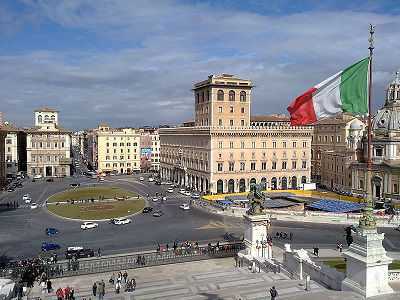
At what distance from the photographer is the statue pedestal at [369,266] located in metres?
15.3

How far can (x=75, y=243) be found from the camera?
135 ft

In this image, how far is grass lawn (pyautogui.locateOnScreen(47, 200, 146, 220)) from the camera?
5572cm

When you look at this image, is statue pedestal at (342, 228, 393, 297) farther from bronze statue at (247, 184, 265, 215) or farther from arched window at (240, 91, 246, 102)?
arched window at (240, 91, 246, 102)

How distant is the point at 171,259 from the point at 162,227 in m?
18.8

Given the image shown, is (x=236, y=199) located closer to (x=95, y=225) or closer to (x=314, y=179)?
(x=95, y=225)

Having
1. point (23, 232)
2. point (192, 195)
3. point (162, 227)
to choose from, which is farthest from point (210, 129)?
point (23, 232)

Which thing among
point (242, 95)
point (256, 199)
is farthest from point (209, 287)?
point (242, 95)

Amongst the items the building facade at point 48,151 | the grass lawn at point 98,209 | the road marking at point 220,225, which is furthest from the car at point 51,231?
the building facade at point 48,151

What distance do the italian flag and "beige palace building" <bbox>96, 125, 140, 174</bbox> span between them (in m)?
98.2

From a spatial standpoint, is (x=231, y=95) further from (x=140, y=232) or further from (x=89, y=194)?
(x=140, y=232)

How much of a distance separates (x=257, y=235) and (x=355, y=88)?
12632 mm

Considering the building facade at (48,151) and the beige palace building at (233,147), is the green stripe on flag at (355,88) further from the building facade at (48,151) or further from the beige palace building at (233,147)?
the building facade at (48,151)

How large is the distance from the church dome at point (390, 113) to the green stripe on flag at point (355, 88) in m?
57.1

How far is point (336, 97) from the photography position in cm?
1981
